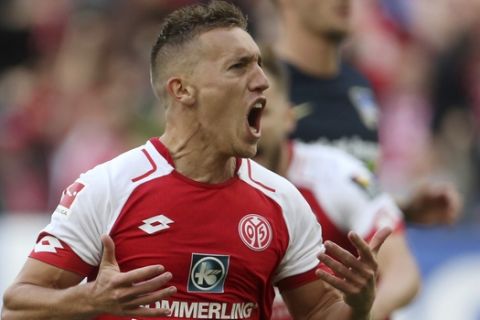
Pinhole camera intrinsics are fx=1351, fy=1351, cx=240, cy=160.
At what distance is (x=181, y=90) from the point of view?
499cm

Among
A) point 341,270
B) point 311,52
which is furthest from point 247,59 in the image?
point 311,52

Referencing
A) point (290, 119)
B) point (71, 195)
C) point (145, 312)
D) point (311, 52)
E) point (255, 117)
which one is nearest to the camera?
point (145, 312)

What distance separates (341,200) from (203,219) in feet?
5.37

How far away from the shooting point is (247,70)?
490 centimetres

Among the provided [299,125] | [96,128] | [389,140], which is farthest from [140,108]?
[299,125]

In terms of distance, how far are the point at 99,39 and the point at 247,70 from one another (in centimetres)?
926

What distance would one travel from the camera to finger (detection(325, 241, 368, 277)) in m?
4.62

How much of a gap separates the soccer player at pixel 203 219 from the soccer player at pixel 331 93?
210 centimetres

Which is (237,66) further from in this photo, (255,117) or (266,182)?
(266,182)

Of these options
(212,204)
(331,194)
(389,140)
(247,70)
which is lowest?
(389,140)

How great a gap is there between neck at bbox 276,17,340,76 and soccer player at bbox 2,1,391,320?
2414mm

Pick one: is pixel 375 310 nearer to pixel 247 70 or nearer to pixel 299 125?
pixel 299 125

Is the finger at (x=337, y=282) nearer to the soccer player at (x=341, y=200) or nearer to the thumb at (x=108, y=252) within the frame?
the thumb at (x=108, y=252)

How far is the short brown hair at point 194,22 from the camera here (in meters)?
4.94
